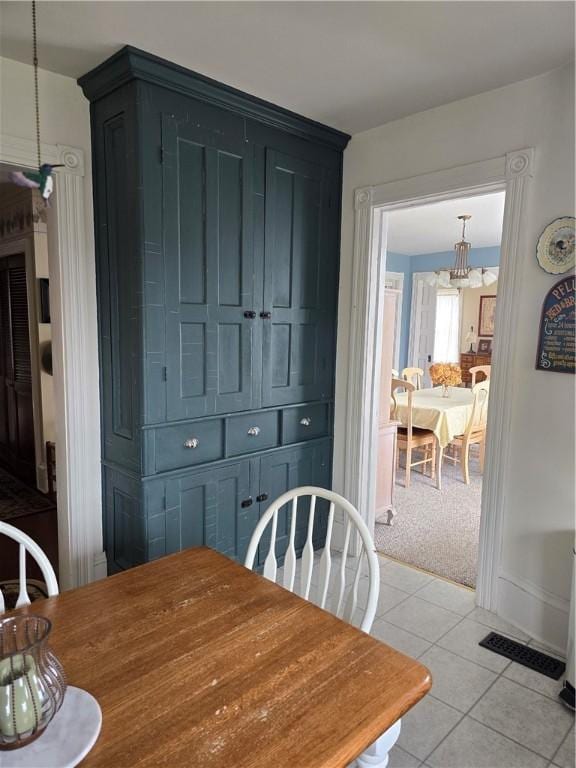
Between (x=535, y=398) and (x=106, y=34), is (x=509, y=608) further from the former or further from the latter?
(x=106, y=34)

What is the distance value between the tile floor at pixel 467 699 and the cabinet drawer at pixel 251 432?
968mm

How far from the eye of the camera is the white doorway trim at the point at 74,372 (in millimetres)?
2270

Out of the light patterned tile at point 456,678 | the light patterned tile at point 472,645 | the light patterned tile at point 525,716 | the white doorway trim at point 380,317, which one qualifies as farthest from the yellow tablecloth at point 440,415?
the light patterned tile at point 525,716

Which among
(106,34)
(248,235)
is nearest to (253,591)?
(248,235)

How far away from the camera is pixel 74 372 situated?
2344 millimetres

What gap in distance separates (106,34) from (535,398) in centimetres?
229

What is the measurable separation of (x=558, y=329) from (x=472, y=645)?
1.45 meters

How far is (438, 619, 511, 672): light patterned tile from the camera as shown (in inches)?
85.2

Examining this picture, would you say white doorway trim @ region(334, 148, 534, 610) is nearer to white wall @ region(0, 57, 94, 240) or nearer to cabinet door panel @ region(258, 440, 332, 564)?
cabinet door panel @ region(258, 440, 332, 564)

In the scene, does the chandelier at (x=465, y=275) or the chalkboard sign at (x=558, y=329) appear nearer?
the chalkboard sign at (x=558, y=329)

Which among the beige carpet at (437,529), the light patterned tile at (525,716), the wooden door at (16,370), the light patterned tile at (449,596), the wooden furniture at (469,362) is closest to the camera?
the light patterned tile at (525,716)

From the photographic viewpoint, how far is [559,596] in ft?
7.29

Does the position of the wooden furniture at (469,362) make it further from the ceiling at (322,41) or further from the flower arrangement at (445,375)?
the ceiling at (322,41)

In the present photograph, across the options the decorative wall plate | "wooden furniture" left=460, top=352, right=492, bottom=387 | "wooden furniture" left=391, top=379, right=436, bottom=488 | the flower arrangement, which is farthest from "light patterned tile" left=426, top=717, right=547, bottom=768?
"wooden furniture" left=460, top=352, right=492, bottom=387
